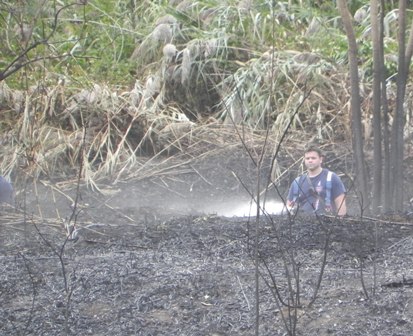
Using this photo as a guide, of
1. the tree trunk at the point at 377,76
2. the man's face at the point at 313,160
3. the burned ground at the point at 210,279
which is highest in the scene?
the tree trunk at the point at 377,76

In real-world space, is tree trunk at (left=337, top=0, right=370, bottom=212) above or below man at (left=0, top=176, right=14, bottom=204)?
above

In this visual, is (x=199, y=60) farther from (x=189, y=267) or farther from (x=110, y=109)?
(x=189, y=267)

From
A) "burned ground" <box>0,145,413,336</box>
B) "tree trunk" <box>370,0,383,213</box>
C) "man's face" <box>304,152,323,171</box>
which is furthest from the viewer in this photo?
"man's face" <box>304,152,323,171</box>

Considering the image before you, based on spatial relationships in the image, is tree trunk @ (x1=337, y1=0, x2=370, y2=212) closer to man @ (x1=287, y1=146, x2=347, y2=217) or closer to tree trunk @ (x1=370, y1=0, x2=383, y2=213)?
tree trunk @ (x1=370, y1=0, x2=383, y2=213)

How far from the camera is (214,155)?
1261 cm

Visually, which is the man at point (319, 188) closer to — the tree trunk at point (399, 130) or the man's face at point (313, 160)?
the man's face at point (313, 160)

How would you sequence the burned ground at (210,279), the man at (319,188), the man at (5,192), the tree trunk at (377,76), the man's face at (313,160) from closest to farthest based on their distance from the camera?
the burned ground at (210,279) → the tree trunk at (377,76) → the man at (319,188) → the man's face at (313,160) → the man at (5,192)

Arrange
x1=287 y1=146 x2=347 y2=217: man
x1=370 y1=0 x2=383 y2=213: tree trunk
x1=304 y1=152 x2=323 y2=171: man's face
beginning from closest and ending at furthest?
1. x1=370 y1=0 x2=383 y2=213: tree trunk
2. x1=287 y1=146 x2=347 y2=217: man
3. x1=304 y1=152 x2=323 y2=171: man's face

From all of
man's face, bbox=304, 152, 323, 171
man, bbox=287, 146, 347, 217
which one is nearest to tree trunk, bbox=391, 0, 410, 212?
man, bbox=287, 146, 347, 217

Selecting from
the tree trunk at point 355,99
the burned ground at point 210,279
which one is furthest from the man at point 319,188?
the burned ground at point 210,279

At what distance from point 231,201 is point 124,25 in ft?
13.9

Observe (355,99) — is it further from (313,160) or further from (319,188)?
(319,188)

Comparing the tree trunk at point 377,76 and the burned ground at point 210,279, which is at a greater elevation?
the tree trunk at point 377,76

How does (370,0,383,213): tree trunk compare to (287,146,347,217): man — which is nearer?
(370,0,383,213): tree trunk
